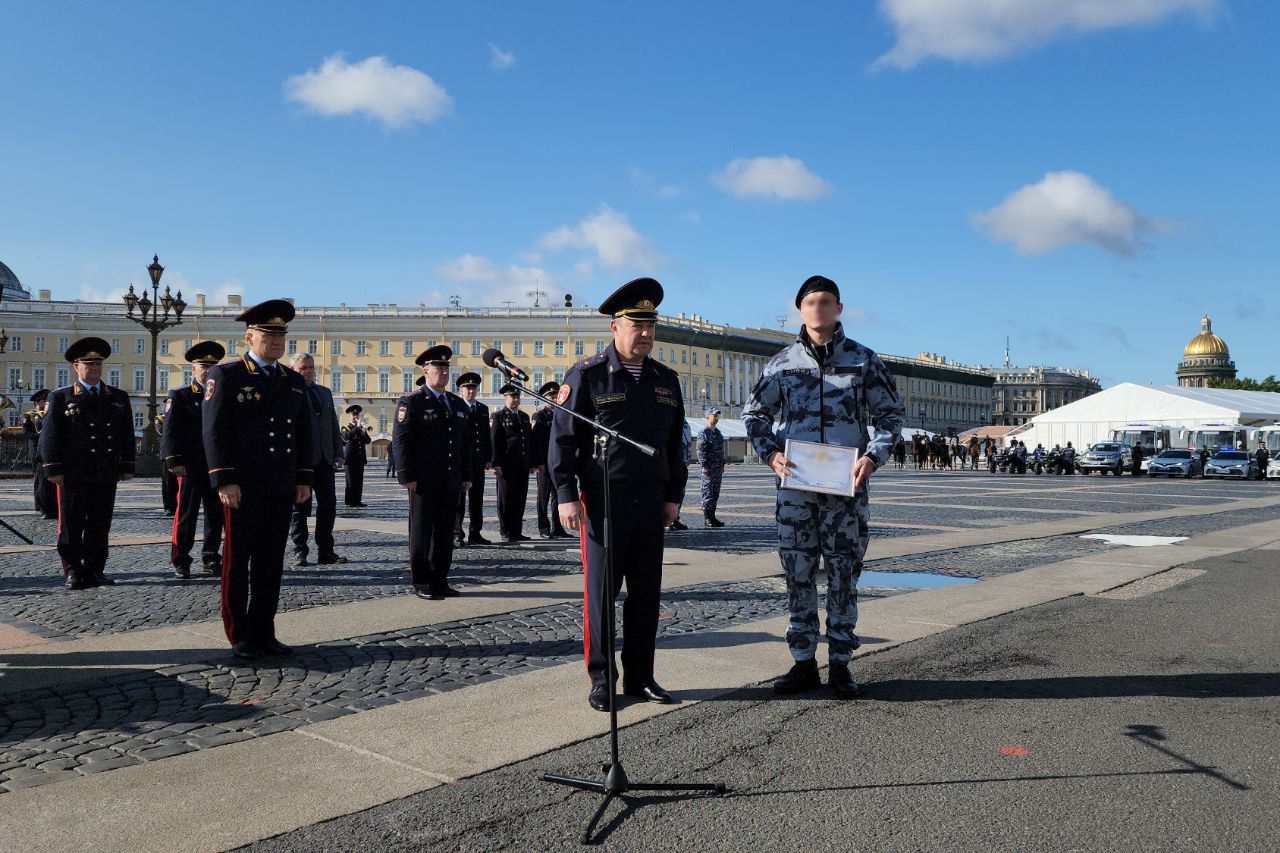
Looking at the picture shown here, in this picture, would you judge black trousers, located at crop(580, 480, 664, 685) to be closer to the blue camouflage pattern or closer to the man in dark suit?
the blue camouflage pattern

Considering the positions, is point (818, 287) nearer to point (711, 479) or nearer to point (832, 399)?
point (832, 399)

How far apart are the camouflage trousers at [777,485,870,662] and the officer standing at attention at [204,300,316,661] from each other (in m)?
2.80

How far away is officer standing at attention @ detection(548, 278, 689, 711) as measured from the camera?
4695 millimetres

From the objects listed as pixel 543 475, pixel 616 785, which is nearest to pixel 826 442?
pixel 616 785

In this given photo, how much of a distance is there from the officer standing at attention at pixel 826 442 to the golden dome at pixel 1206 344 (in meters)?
167

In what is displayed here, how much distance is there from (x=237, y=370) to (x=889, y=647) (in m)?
4.02

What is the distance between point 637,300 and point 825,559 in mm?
1516

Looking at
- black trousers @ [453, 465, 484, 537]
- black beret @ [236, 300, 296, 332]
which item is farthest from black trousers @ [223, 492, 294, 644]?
black trousers @ [453, 465, 484, 537]

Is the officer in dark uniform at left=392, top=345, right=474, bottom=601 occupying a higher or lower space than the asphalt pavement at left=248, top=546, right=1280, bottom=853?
higher

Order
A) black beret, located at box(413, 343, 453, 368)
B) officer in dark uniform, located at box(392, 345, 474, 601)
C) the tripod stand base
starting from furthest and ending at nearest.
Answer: black beret, located at box(413, 343, 453, 368) → officer in dark uniform, located at box(392, 345, 474, 601) → the tripod stand base

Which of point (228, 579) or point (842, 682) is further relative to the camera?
point (228, 579)

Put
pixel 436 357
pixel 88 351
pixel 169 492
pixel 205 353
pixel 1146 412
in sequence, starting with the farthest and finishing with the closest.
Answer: pixel 1146 412 → pixel 169 492 → pixel 205 353 → pixel 436 357 → pixel 88 351

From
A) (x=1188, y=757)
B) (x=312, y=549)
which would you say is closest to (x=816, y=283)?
(x=1188, y=757)

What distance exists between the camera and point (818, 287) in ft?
16.2
